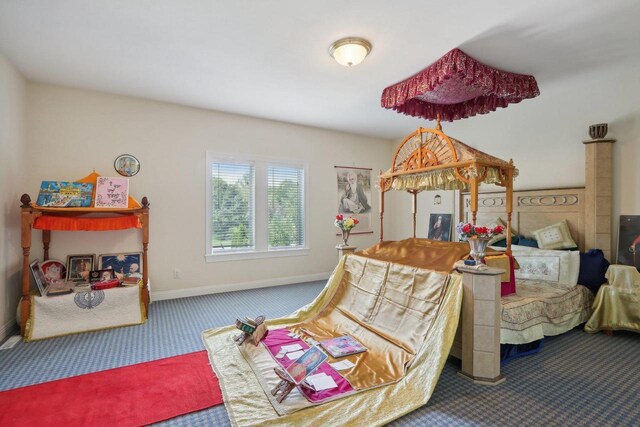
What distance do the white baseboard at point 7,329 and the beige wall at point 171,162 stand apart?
876 millimetres

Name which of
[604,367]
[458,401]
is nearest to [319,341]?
[458,401]

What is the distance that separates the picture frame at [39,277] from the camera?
11.3ft

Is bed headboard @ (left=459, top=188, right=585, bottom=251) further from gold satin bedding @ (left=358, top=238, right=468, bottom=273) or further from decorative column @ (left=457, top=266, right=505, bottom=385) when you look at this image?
decorative column @ (left=457, top=266, right=505, bottom=385)

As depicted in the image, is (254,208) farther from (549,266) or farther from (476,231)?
(549,266)

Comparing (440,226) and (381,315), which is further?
(440,226)

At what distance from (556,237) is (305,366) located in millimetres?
3731

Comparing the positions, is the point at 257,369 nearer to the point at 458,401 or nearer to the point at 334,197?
the point at 458,401

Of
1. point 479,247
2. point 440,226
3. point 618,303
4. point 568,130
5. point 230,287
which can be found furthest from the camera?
point 440,226

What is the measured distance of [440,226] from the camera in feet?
19.2

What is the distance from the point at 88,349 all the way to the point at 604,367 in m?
4.76

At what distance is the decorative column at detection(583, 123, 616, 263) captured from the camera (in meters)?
3.69

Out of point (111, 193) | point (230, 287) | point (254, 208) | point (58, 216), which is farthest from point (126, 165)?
point (230, 287)

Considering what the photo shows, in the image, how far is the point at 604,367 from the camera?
2646 millimetres

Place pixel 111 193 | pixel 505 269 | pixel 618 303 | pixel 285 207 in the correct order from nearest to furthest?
1. pixel 505 269
2. pixel 618 303
3. pixel 111 193
4. pixel 285 207
